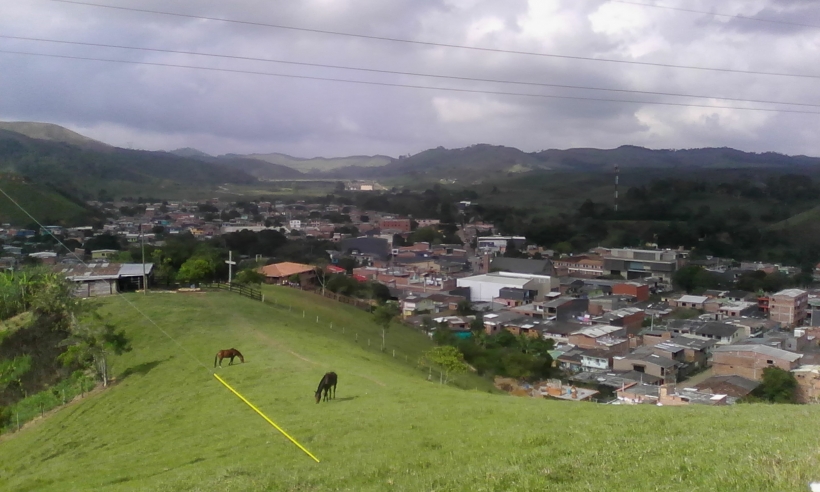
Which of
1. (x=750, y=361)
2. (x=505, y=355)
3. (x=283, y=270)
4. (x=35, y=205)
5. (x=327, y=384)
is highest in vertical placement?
(x=35, y=205)

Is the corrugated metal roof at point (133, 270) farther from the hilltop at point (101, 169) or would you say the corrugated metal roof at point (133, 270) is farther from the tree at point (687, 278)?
Answer: the tree at point (687, 278)

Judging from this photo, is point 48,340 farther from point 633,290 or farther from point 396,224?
point 396,224

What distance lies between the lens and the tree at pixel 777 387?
30203mm

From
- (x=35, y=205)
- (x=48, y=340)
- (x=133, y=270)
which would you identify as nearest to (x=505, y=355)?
(x=133, y=270)

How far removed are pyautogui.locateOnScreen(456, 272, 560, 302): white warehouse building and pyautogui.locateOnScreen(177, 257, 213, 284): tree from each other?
34.5 metres

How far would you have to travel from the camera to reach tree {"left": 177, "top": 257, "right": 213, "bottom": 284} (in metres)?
34.9

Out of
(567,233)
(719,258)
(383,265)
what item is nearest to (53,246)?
(383,265)

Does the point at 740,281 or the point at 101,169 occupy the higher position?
the point at 101,169

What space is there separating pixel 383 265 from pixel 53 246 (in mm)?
36003

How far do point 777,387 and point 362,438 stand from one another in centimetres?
2777

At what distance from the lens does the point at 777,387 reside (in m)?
30.4

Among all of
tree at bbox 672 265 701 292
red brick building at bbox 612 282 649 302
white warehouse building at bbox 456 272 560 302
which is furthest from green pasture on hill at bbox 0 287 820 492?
tree at bbox 672 265 701 292

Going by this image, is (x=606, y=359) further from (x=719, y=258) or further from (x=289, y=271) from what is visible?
(x=719, y=258)

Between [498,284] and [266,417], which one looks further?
[498,284]
